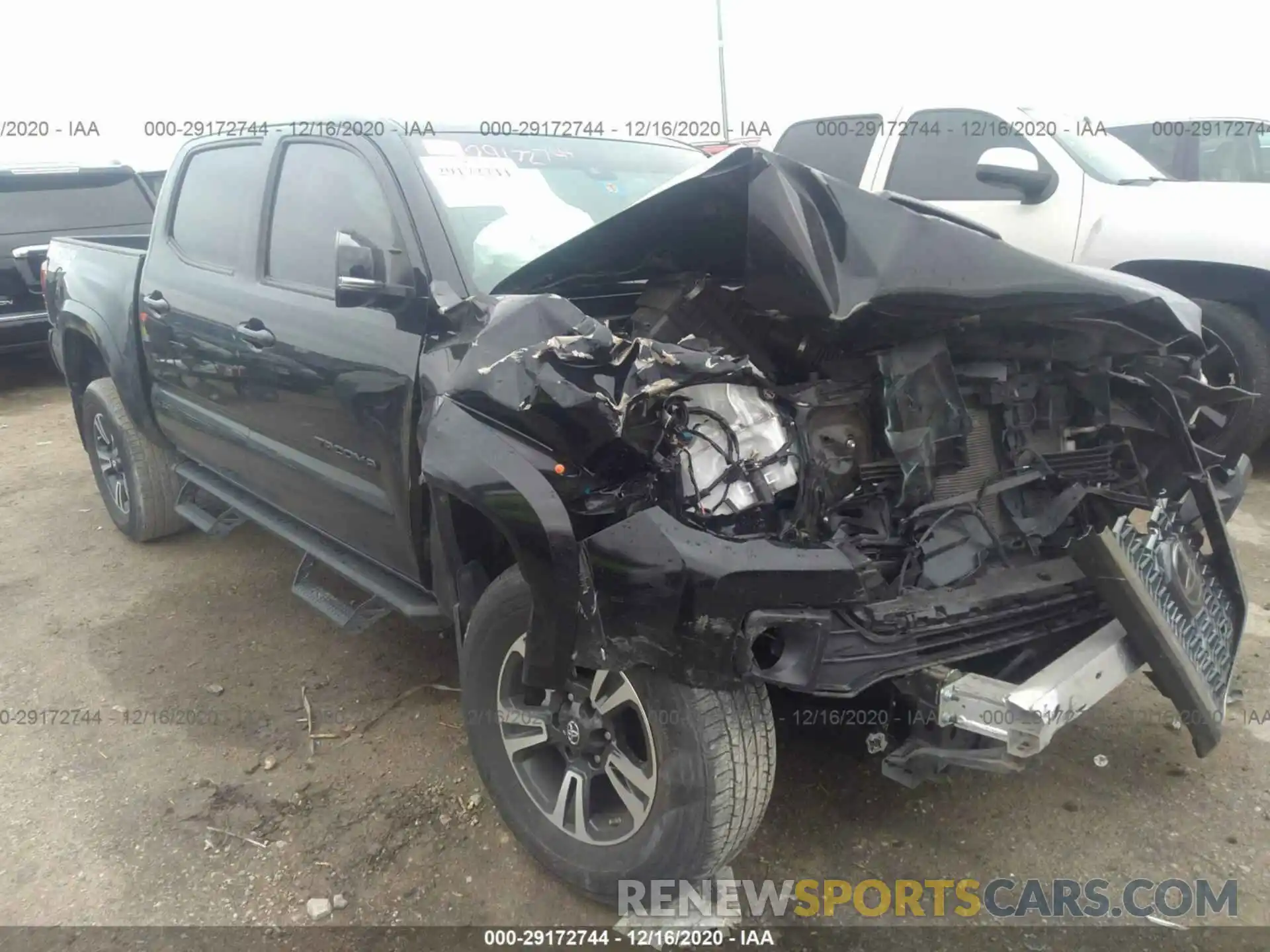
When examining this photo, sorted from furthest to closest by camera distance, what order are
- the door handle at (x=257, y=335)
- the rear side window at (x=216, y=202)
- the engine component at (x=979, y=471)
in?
the rear side window at (x=216, y=202) < the door handle at (x=257, y=335) < the engine component at (x=979, y=471)

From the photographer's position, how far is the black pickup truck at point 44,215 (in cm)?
786

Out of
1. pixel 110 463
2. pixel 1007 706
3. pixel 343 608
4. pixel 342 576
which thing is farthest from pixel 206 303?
pixel 1007 706

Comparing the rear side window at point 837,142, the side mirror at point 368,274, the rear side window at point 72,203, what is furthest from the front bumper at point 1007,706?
the rear side window at point 72,203

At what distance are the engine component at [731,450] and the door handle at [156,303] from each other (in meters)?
2.77

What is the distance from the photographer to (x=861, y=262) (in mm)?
1989

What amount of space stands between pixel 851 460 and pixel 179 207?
3.37 m

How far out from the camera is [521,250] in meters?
2.74

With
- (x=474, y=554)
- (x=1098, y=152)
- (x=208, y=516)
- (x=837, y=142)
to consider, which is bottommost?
(x=208, y=516)

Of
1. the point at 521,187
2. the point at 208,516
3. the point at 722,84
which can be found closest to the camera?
the point at 521,187

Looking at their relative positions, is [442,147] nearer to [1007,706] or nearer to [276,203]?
[276,203]

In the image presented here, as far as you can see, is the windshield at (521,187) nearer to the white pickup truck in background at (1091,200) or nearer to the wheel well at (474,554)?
Answer: the wheel well at (474,554)

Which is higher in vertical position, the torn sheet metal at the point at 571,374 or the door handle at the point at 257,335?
the torn sheet metal at the point at 571,374

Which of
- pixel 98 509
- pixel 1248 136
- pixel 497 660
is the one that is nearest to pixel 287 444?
pixel 497 660

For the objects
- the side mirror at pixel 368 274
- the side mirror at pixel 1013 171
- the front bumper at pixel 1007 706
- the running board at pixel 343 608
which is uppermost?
the side mirror at pixel 368 274
